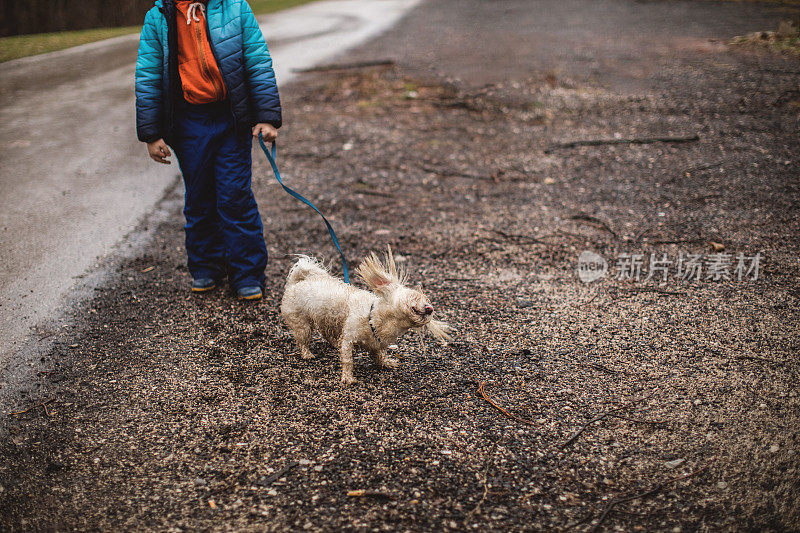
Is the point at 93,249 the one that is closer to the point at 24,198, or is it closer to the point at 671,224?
the point at 24,198

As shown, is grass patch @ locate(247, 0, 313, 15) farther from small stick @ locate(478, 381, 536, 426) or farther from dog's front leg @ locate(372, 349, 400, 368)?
small stick @ locate(478, 381, 536, 426)

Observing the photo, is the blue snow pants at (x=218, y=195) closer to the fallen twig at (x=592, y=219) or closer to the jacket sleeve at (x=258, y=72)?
the jacket sleeve at (x=258, y=72)

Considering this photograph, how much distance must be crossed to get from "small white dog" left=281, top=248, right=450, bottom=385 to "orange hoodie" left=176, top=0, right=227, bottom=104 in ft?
4.09

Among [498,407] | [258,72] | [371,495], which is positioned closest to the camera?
[371,495]

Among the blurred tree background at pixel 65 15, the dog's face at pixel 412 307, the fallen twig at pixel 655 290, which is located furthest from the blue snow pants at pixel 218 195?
the blurred tree background at pixel 65 15

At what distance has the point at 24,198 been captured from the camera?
5203 millimetres

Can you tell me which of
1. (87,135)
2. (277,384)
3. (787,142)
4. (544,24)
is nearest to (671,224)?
(787,142)

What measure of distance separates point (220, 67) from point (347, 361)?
76.0 inches

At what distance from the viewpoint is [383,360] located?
318 centimetres

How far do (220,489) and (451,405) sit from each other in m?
1.16

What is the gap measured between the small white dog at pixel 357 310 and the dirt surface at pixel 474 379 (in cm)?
19

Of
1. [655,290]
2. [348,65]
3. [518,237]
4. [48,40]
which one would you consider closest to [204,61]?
[518,237]

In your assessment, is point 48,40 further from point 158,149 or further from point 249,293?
point 249,293

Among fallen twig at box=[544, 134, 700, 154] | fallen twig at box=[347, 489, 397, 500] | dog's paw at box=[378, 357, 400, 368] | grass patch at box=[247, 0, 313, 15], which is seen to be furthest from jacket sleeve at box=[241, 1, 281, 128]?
grass patch at box=[247, 0, 313, 15]
